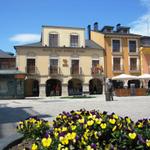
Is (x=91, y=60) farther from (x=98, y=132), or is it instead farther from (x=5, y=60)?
(x=98, y=132)

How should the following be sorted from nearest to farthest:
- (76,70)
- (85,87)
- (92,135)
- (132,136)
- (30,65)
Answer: (132,136) < (92,135) < (30,65) < (76,70) < (85,87)

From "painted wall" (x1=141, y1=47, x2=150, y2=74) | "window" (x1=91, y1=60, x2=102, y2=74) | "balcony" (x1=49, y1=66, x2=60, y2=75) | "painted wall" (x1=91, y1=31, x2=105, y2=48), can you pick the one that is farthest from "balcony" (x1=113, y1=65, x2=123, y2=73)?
"balcony" (x1=49, y1=66, x2=60, y2=75)

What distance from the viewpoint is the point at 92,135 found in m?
4.22

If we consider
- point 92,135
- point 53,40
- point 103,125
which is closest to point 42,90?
point 53,40

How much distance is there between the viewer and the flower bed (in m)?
3.78

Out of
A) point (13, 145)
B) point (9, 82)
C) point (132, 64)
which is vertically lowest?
point (13, 145)

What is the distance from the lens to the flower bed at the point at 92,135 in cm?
378

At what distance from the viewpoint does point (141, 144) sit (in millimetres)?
3752

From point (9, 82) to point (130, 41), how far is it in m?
18.9

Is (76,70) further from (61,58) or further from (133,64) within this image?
(133,64)

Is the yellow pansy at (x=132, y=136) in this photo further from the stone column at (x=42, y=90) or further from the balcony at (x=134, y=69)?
the balcony at (x=134, y=69)

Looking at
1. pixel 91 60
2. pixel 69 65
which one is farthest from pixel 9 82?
pixel 91 60

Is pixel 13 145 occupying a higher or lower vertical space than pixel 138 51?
lower

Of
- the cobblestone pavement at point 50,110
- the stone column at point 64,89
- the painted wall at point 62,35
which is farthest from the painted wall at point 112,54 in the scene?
the cobblestone pavement at point 50,110
